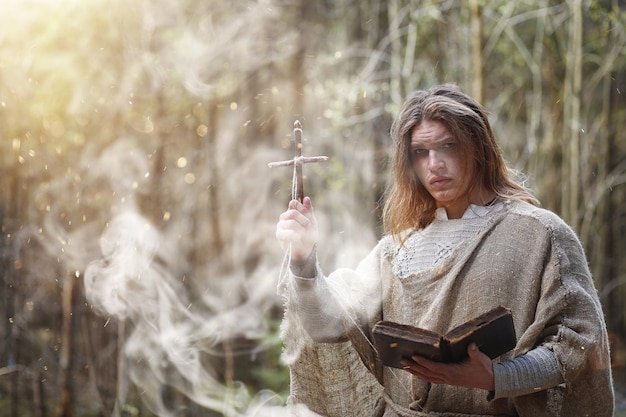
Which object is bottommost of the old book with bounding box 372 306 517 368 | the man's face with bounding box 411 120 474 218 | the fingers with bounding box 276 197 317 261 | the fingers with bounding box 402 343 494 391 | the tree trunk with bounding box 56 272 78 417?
the tree trunk with bounding box 56 272 78 417

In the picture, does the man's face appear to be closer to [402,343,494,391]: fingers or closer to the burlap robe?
the burlap robe

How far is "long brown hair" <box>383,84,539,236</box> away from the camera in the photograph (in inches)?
90.7

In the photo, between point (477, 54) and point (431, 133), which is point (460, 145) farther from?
point (477, 54)

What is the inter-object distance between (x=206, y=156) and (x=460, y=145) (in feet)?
27.0

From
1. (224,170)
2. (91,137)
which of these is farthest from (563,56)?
(91,137)

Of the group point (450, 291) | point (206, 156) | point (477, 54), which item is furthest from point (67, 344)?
point (450, 291)

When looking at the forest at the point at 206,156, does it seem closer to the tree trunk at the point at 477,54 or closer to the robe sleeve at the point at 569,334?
the tree trunk at the point at 477,54

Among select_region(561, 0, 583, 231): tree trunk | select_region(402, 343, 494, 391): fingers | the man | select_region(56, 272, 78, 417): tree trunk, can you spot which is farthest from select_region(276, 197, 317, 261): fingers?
select_region(561, 0, 583, 231): tree trunk

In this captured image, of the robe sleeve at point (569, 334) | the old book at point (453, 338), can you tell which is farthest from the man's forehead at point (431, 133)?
the old book at point (453, 338)

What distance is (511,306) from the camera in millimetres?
2176

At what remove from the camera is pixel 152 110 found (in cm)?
944

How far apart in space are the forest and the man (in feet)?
12.7

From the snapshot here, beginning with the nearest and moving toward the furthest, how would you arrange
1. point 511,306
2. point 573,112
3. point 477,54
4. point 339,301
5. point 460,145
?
point 511,306 → point 460,145 → point 339,301 → point 477,54 → point 573,112

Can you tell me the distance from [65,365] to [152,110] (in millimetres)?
4000
